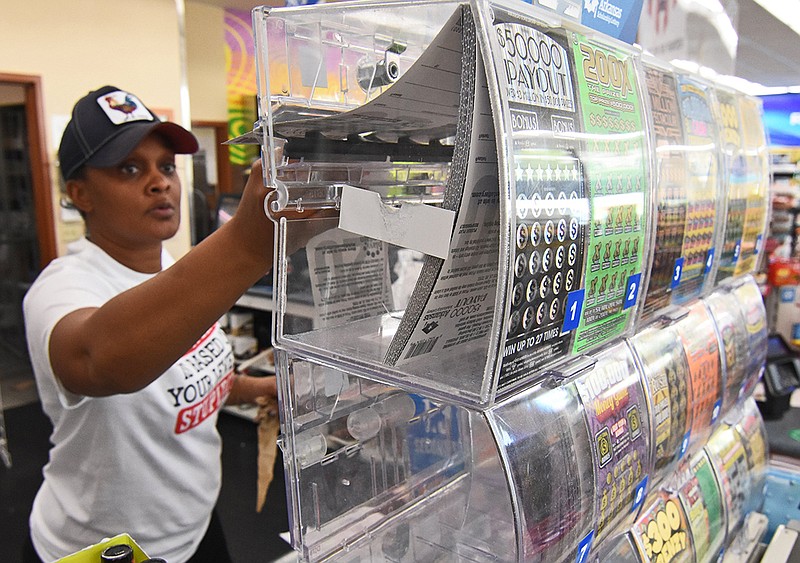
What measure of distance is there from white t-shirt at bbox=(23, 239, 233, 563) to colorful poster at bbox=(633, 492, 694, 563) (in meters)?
1.05

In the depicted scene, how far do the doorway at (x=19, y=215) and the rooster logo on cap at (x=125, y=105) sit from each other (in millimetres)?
3826

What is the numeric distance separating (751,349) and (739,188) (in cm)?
38

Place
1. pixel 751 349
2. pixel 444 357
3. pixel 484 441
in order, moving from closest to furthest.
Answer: pixel 444 357
pixel 484 441
pixel 751 349

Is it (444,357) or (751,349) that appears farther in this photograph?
(751,349)

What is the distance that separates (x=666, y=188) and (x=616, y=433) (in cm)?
37

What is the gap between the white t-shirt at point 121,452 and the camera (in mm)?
1428

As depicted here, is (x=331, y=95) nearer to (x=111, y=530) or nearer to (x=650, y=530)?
(x=650, y=530)

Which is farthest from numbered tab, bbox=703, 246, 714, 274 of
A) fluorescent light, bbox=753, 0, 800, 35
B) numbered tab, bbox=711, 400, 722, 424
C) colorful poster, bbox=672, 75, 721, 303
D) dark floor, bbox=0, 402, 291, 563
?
fluorescent light, bbox=753, 0, 800, 35

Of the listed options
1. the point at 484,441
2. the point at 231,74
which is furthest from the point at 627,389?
the point at 231,74

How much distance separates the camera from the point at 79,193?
5.18 ft

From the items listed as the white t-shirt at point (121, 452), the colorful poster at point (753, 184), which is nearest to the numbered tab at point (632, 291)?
the colorful poster at point (753, 184)

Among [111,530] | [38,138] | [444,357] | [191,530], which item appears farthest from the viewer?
[38,138]

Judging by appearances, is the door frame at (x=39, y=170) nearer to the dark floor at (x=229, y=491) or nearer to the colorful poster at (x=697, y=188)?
the dark floor at (x=229, y=491)

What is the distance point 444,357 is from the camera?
676 mm
